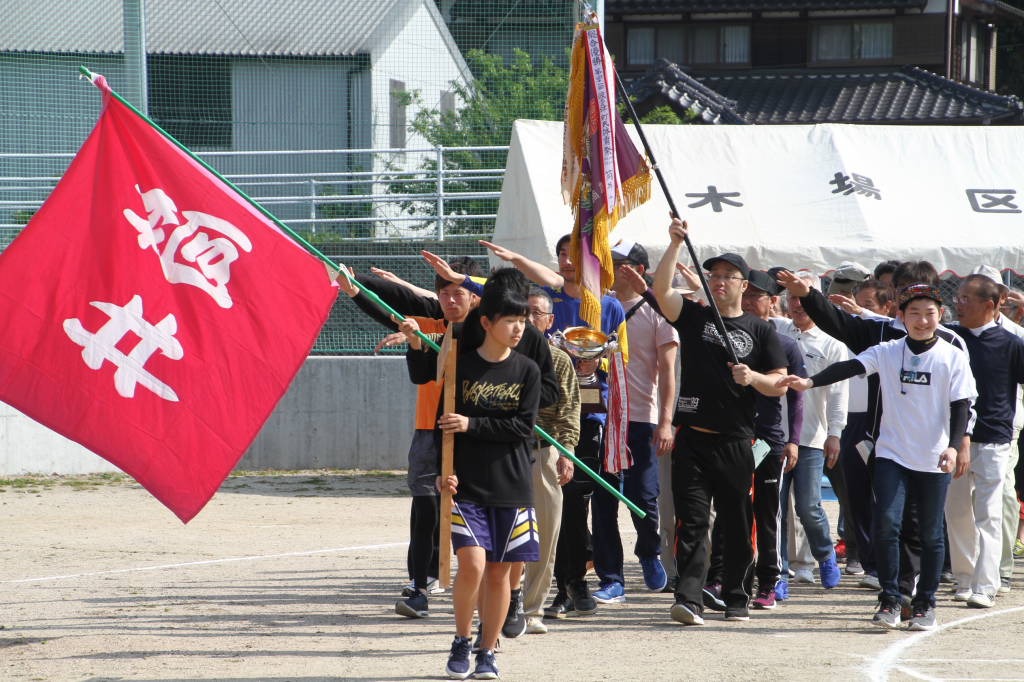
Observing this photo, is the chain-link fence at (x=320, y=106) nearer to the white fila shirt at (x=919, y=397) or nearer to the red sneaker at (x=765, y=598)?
the red sneaker at (x=765, y=598)

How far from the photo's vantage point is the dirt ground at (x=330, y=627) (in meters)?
4.93

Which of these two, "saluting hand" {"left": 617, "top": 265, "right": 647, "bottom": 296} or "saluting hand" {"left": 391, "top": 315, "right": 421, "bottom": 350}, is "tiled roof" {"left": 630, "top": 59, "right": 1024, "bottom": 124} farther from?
"saluting hand" {"left": 391, "top": 315, "right": 421, "bottom": 350}

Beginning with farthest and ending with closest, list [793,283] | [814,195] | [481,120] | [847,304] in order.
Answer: [481,120] → [814,195] → [847,304] → [793,283]

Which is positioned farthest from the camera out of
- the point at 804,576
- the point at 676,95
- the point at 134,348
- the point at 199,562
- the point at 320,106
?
the point at 676,95

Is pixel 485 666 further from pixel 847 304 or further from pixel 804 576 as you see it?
pixel 847 304

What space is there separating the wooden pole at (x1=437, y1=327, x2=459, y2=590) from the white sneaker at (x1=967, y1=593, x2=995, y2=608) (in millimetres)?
3357

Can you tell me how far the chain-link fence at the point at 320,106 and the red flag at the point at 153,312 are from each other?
8491 mm

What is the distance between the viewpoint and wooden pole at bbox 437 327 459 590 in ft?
15.6

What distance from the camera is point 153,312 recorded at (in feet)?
15.4

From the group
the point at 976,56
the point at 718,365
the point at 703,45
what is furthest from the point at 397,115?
the point at 976,56

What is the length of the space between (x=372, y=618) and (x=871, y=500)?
10.6 ft

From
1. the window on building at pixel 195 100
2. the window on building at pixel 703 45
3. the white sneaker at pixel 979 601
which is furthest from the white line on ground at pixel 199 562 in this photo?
the window on building at pixel 703 45

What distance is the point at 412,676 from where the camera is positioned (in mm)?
4801

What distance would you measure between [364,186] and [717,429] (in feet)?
33.7
